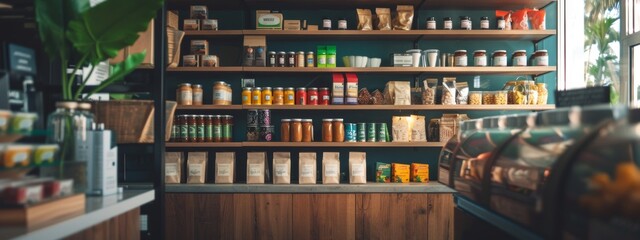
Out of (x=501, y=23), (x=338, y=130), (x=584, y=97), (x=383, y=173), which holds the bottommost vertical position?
(x=383, y=173)

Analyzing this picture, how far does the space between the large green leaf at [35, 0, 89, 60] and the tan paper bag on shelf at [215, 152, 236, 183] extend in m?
2.04

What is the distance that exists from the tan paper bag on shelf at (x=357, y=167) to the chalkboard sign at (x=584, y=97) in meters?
2.22

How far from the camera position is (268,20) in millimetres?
4031

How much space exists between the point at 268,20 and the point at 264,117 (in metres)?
0.73

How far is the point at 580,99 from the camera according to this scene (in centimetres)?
167

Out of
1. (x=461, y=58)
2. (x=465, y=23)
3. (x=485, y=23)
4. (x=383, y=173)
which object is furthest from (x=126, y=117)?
(x=485, y=23)

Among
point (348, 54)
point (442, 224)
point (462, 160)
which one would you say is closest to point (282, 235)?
point (442, 224)

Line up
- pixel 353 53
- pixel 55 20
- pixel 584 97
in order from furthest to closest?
pixel 353 53, pixel 55 20, pixel 584 97

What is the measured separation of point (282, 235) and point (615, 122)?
9.59 feet

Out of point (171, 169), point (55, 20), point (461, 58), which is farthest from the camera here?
point (461, 58)

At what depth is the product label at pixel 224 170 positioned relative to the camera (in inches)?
155

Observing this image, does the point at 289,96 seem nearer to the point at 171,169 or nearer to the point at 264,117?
the point at 264,117

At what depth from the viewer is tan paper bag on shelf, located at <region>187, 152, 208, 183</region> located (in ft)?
12.8

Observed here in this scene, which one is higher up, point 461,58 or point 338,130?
point 461,58
